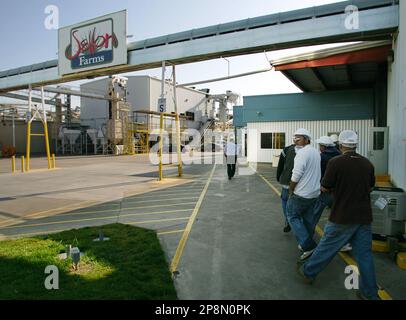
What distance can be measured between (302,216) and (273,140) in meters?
17.8

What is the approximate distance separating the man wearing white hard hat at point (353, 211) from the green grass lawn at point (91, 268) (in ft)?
6.98

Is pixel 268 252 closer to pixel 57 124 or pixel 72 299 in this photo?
pixel 72 299

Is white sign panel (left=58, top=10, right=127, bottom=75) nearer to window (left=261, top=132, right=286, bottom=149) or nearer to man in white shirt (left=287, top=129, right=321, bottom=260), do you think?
man in white shirt (left=287, top=129, right=321, bottom=260)

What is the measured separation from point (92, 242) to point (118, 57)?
11108 mm

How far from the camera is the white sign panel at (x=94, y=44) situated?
1462cm

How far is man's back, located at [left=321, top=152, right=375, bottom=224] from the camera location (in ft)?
11.9

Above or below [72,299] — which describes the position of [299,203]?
above

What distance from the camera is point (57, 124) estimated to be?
4275 centimetres

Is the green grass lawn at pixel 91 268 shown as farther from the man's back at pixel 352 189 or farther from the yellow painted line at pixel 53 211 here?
the man's back at pixel 352 189

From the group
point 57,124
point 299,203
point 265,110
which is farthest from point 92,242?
point 57,124

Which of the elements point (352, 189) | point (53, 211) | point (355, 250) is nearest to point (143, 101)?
point (53, 211)

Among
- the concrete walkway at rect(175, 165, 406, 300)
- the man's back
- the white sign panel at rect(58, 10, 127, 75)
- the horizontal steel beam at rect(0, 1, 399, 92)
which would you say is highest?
the white sign panel at rect(58, 10, 127, 75)

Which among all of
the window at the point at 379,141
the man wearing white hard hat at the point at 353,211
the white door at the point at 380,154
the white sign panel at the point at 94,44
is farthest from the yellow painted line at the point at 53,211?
the window at the point at 379,141

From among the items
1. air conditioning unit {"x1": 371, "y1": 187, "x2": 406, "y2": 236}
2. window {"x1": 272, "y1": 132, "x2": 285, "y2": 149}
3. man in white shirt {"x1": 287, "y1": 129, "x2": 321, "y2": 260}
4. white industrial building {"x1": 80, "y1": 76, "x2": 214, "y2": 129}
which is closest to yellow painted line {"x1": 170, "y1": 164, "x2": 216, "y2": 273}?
man in white shirt {"x1": 287, "y1": 129, "x2": 321, "y2": 260}
